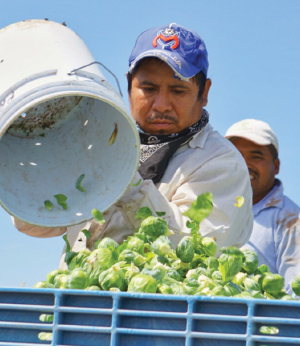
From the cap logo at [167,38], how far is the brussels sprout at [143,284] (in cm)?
128

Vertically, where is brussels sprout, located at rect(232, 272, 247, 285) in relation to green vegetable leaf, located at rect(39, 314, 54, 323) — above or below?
above

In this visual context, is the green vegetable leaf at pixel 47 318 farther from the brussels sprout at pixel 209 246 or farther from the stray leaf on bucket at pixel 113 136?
the stray leaf on bucket at pixel 113 136

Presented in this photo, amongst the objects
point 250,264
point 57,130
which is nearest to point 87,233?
point 57,130

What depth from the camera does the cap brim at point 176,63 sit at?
2.51 m

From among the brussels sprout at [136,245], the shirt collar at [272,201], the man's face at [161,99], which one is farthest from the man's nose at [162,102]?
the shirt collar at [272,201]

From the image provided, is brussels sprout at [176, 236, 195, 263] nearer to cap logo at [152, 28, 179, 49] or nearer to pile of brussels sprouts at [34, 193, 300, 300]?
pile of brussels sprouts at [34, 193, 300, 300]

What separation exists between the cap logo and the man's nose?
0.67 feet

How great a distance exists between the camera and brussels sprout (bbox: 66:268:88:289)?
5.33 feet

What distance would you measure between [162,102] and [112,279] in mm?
1093

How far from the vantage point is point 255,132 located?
4.79 metres

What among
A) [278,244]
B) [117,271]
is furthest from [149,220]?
[278,244]

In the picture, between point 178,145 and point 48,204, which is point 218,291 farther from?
point 178,145

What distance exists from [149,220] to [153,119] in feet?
2.31

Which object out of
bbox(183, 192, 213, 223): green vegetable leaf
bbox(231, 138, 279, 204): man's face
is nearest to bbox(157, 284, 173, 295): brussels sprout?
bbox(183, 192, 213, 223): green vegetable leaf
